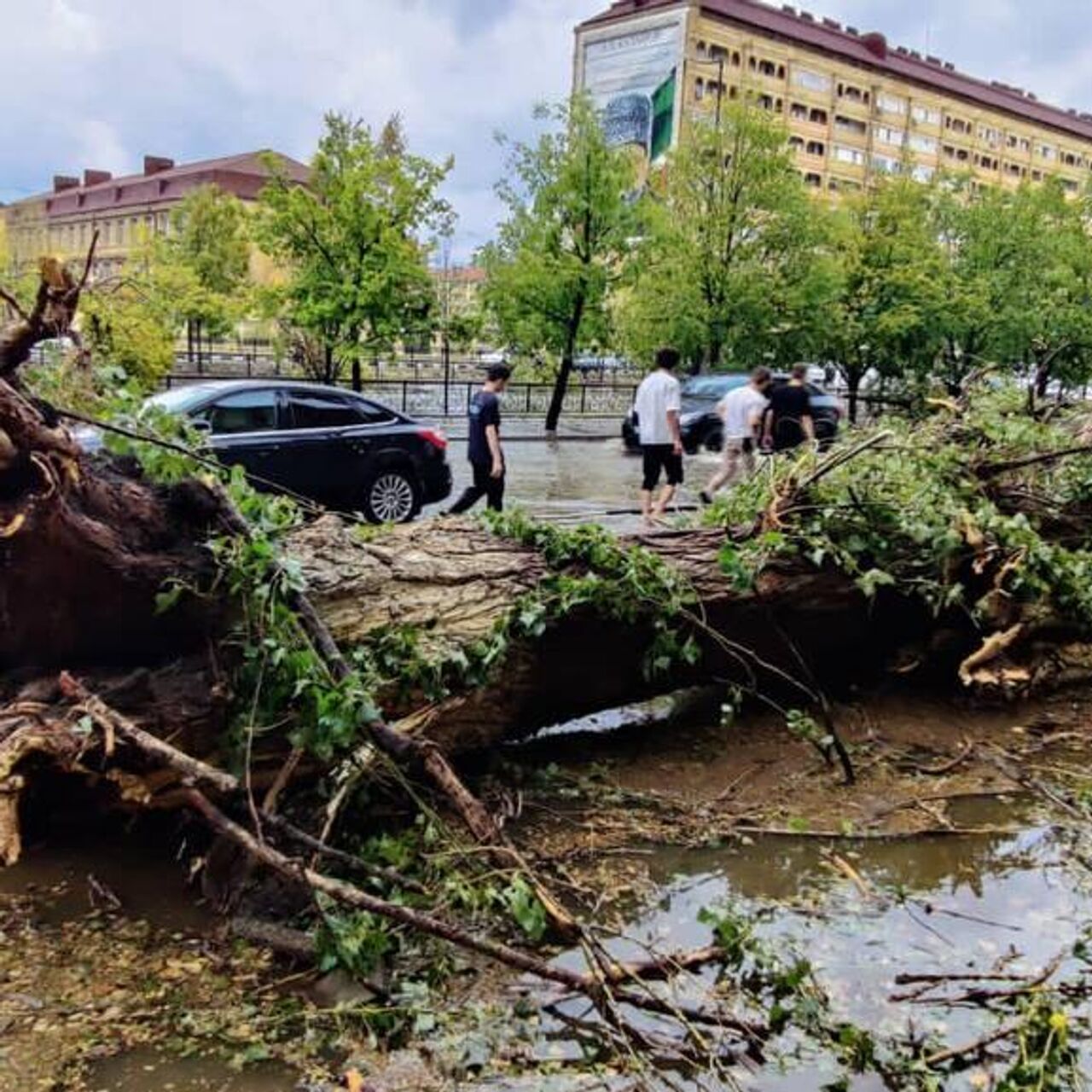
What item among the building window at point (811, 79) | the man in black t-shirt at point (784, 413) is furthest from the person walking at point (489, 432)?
the building window at point (811, 79)

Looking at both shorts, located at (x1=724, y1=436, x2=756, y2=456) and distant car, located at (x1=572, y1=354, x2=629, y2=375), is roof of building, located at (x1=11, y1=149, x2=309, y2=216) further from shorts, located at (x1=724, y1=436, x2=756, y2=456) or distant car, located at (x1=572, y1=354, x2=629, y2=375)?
shorts, located at (x1=724, y1=436, x2=756, y2=456)

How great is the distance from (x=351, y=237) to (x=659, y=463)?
13.7 m

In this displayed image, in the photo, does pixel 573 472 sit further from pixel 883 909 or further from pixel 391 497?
pixel 883 909

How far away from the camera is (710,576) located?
568 cm

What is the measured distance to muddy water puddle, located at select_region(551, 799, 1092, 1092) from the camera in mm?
3602

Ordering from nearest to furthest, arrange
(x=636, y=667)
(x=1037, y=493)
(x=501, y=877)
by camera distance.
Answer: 1. (x=501, y=877)
2. (x=636, y=667)
3. (x=1037, y=493)

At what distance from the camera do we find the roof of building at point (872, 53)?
8212cm

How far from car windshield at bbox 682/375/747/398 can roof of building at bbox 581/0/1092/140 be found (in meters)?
67.2

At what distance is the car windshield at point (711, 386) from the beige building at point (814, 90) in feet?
185

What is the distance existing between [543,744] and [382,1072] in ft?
9.13

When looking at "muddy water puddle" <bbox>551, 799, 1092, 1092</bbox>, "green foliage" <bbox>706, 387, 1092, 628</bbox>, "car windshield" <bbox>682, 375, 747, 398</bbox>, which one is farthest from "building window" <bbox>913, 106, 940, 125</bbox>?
"muddy water puddle" <bbox>551, 799, 1092, 1092</bbox>

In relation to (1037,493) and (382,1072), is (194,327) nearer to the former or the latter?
(1037,493)

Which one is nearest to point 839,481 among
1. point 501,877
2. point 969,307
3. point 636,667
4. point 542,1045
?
point 636,667

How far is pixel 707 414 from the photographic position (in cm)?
2072
